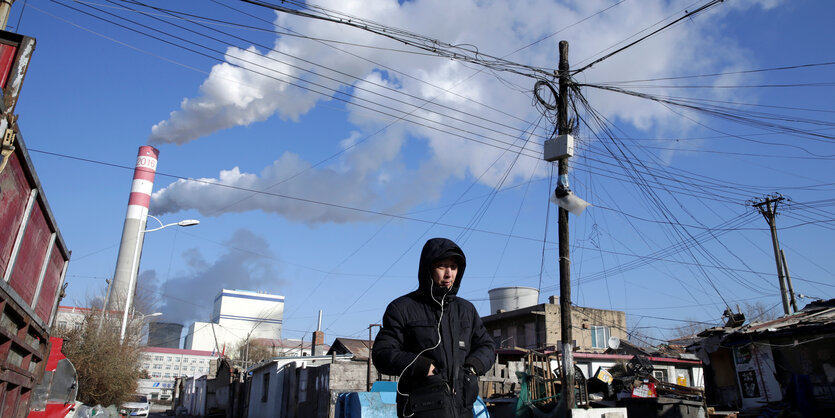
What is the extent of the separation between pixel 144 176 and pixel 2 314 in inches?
2380

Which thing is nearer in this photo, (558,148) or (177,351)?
(558,148)

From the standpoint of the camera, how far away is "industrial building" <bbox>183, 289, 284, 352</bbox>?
100m

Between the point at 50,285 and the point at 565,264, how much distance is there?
9.63m

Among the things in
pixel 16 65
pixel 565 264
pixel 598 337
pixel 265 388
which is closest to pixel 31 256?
pixel 16 65

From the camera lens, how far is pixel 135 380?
22.6 metres

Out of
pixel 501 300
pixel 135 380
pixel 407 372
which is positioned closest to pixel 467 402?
pixel 407 372

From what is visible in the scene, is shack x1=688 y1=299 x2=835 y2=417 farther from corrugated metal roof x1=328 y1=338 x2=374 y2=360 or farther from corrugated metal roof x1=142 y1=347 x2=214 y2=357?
corrugated metal roof x1=142 y1=347 x2=214 y2=357

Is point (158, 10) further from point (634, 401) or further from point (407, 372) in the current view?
point (634, 401)

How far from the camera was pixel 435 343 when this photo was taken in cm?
314

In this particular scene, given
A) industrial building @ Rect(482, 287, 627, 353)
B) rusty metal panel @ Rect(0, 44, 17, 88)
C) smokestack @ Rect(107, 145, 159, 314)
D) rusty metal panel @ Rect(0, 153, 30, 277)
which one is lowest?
rusty metal panel @ Rect(0, 153, 30, 277)

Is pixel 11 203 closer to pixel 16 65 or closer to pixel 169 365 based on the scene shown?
pixel 16 65

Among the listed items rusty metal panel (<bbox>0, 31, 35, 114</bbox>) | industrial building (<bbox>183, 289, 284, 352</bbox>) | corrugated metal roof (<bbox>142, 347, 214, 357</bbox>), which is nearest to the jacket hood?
rusty metal panel (<bbox>0, 31, 35, 114</bbox>)

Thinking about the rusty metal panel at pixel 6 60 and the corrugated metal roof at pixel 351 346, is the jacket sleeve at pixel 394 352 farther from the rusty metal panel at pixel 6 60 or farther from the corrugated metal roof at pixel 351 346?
the corrugated metal roof at pixel 351 346

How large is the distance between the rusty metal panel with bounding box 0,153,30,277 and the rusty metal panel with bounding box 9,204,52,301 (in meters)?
0.36
